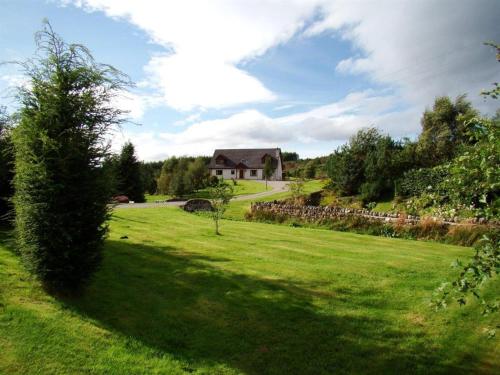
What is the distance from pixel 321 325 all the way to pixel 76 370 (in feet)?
15.3

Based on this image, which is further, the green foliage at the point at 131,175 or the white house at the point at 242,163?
the white house at the point at 242,163

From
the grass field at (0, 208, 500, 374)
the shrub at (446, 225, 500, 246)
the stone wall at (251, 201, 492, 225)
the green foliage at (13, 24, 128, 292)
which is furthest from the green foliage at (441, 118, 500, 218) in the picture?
the stone wall at (251, 201, 492, 225)

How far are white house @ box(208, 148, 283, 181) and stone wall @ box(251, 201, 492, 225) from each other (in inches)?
1928

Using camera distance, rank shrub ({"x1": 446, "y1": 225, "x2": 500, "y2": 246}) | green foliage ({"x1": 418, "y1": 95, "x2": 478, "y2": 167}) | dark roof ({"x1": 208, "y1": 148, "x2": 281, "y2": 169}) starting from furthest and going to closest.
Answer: dark roof ({"x1": 208, "y1": 148, "x2": 281, "y2": 169}), green foliage ({"x1": 418, "y1": 95, "x2": 478, "y2": 167}), shrub ({"x1": 446, "y1": 225, "x2": 500, "y2": 246})

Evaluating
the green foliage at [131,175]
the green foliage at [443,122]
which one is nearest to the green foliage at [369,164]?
the green foliage at [443,122]

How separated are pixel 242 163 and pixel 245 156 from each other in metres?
1.92

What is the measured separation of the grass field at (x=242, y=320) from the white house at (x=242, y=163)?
6324cm

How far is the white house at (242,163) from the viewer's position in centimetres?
7475

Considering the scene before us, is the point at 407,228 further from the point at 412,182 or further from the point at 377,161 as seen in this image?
the point at 377,161

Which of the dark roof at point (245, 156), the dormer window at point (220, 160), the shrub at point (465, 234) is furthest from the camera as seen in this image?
the dormer window at point (220, 160)

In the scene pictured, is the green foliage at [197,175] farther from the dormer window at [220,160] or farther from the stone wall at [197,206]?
the stone wall at [197,206]

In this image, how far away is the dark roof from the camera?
75.1 meters

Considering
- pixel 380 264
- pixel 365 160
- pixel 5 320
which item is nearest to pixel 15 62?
pixel 5 320

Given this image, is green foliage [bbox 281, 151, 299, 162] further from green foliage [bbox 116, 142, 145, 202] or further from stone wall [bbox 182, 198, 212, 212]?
stone wall [bbox 182, 198, 212, 212]
